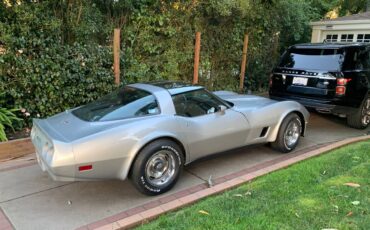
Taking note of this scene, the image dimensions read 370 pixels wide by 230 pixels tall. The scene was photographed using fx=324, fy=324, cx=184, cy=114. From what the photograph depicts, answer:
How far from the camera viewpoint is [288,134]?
17.4 ft

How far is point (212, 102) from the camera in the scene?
14.9 feet

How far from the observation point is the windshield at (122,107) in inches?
150

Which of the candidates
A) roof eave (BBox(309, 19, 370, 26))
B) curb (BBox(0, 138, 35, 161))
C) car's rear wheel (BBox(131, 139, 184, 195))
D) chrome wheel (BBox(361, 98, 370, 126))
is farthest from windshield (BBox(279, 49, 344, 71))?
roof eave (BBox(309, 19, 370, 26))

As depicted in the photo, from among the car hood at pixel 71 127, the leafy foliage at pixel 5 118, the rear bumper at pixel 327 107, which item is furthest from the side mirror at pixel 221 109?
the leafy foliage at pixel 5 118

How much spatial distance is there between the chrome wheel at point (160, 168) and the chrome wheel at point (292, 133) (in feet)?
7.23

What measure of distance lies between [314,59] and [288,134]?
2.03 m

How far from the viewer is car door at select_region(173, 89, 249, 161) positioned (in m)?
4.11

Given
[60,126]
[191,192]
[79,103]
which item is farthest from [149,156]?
[79,103]

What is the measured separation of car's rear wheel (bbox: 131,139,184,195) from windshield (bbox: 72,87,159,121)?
450 mm

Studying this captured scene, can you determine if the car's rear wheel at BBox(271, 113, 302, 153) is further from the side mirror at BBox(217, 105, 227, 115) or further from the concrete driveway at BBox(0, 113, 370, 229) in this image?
the side mirror at BBox(217, 105, 227, 115)

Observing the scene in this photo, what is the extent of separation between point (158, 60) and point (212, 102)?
333 cm

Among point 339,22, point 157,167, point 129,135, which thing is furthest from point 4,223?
point 339,22

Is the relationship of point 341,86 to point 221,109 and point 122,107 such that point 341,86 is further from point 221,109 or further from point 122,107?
point 122,107

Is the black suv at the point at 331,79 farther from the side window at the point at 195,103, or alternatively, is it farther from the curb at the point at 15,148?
the curb at the point at 15,148
